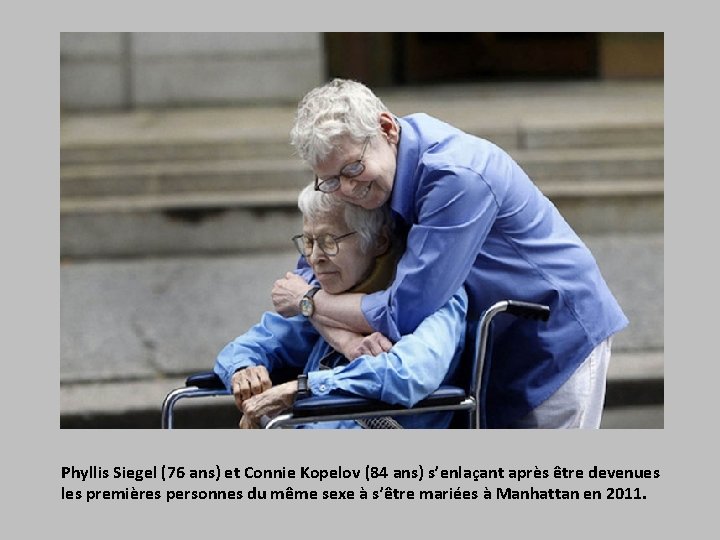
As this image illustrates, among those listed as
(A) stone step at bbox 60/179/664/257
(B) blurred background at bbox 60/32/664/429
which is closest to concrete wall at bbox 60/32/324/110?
(B) blurred background at bbox 60/32/664/429

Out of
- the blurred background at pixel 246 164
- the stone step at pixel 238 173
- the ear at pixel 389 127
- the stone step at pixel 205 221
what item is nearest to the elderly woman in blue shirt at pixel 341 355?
the ear at pixel 389 127

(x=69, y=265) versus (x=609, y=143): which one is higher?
(x=609, y=143)

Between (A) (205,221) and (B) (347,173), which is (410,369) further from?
(A) (205,221)

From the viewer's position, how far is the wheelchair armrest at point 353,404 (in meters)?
4.00

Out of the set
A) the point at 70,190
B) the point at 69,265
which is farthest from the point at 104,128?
the point at 69,265

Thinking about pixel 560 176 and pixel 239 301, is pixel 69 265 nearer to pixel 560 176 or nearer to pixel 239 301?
pixel 239 301

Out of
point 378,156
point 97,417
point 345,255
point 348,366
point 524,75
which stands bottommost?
point 97,417

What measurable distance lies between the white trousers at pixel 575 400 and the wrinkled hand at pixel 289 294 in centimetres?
76

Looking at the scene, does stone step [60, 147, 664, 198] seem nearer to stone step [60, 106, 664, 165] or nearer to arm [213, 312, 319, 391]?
stone step [60, 106, 664, 165]

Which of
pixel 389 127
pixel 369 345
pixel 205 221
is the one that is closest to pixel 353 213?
pixel 389 127

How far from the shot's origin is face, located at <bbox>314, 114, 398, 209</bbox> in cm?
398

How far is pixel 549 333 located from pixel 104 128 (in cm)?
752

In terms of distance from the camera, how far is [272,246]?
398 inches

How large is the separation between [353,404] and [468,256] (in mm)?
528
